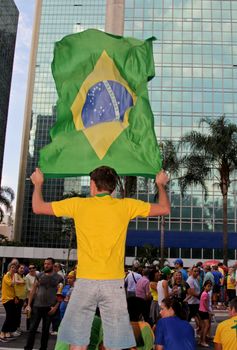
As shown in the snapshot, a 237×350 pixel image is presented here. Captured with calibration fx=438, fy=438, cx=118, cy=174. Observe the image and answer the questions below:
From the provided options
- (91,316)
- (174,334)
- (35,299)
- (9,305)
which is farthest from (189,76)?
(91,316)

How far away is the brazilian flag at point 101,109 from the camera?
548 centimetres

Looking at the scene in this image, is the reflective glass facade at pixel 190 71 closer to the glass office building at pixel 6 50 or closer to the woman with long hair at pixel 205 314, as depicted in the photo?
the woman with long hair at pixel 205 314

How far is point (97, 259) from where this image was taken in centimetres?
310

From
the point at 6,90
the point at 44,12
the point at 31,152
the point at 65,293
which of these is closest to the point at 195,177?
the point at 65,293

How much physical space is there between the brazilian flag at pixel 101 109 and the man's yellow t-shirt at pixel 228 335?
6.31ft

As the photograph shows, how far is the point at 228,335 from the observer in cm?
418

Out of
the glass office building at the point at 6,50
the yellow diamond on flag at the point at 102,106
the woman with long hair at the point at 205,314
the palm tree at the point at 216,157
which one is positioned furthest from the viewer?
the glass office building at the point at 6,50

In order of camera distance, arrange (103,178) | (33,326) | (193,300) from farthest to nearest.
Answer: (193,300) → (33,326) → (103,178)

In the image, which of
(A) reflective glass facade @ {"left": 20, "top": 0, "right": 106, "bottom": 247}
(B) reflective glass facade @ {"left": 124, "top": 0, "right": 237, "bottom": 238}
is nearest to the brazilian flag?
(B) reflective glass facade @ {"left": 124, "top": 0, "right": 237, "bottom": 238}

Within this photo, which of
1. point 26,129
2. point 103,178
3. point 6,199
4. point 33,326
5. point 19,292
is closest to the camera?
point 103,178

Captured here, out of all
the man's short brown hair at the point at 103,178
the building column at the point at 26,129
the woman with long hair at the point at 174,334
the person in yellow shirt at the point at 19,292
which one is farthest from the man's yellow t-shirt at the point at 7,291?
the building column at the point at 26,129

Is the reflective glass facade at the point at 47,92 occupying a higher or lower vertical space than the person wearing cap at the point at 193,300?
higher

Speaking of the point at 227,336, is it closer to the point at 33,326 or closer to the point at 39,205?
the point at 39,205

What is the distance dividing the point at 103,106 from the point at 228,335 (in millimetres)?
3370
